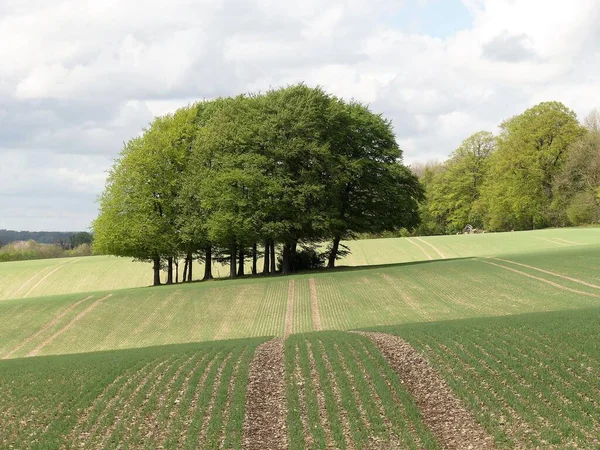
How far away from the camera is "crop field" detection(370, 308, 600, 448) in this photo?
1698 cm

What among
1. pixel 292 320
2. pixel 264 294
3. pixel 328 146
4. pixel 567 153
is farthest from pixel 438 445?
pixel 567 153

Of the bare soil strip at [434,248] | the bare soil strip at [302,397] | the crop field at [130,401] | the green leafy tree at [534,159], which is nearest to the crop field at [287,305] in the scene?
the crop field at [130,401]

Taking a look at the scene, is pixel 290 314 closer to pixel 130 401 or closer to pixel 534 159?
pixel 130 401

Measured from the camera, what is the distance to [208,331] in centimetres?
4097

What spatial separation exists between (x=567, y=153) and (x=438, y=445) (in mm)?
84186

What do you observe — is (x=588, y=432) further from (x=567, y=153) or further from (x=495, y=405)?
(x=567, y=153)

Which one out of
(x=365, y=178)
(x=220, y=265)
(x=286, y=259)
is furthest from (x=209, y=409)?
(x=220, y=265)

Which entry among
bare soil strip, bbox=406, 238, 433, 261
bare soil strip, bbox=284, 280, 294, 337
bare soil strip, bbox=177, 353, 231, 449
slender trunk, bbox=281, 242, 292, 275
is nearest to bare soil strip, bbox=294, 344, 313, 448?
bare soil strip, bbox=177, 353, 231, 449

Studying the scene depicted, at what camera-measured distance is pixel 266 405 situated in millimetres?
19453

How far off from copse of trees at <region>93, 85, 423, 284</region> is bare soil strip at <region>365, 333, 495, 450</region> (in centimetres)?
3402

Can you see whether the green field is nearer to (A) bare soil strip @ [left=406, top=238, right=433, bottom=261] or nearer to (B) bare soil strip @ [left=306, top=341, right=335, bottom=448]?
(B) bare soil strip @ [left=306, top=341, right=335, bottom=448]

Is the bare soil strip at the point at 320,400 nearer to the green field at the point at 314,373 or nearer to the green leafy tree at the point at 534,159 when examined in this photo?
the green field at the point at 314,373

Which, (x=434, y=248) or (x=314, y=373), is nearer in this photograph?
(x=314, y=373)

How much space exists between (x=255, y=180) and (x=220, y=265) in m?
25.6
